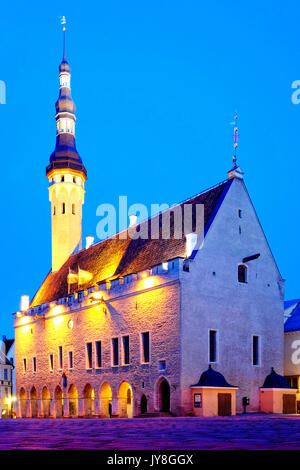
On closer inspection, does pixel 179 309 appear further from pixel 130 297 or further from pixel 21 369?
pixel 21 369

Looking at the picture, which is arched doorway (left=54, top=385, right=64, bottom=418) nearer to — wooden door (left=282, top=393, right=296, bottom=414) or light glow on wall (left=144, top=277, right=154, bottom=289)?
light glow on wall (left=144, top=277, right=154, bottom=289)

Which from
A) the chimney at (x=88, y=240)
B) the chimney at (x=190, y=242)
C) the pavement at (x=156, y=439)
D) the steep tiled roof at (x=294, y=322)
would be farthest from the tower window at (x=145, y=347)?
the pavement at (x=156, y=439)

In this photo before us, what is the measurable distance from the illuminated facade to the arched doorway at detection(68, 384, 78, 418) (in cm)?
8

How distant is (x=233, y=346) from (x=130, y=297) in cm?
732

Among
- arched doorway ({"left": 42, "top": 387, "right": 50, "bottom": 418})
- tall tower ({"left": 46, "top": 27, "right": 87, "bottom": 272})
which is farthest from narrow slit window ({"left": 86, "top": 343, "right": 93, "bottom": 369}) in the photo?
tall tower ({"left": 46, "top": 27, "right": 87, "bottom": 272})

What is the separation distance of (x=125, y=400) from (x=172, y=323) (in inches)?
306

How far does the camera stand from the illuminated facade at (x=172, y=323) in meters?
32.4

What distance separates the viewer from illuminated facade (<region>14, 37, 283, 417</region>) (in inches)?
1275

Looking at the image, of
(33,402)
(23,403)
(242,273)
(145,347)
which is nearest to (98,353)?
(145,347)

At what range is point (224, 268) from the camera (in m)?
35.0

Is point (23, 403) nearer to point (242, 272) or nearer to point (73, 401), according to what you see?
point (73, 401)

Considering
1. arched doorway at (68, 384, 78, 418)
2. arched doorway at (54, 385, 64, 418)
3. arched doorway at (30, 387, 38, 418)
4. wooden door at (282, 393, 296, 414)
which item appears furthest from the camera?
arched doorway at (30, 387, 38, 418)
